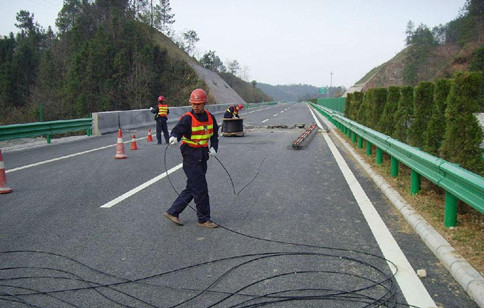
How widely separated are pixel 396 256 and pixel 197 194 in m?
2.47

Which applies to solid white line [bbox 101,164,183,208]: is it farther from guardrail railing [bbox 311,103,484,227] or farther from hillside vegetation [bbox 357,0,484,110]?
hillside vegetation [bbox 357,0,484,110]

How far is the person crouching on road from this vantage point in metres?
5.65

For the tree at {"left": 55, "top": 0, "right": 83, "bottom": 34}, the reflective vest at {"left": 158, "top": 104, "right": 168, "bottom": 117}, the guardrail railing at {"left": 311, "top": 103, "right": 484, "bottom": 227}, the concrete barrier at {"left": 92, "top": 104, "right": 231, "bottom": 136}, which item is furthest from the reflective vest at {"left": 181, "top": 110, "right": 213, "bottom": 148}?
the tree at {"left": 55, "top": 0, "right": 83, "bottom": 34}

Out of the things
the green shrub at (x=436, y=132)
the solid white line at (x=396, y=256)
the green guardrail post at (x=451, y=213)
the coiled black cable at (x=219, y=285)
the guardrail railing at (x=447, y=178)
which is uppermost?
the green shrub at (x=436, y=132)

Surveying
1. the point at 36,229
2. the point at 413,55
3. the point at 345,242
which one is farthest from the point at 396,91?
the point at 413,55

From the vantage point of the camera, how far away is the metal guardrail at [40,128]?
1375 cm

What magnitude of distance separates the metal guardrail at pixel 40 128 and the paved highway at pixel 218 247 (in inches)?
214

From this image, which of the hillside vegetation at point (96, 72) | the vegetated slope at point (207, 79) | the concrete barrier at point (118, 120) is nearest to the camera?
the concrete barrier at point (118, 120)

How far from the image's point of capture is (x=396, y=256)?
175 inches

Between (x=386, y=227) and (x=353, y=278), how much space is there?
1.70 m

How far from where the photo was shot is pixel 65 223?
575 cm

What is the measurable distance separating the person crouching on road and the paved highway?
0.69ft

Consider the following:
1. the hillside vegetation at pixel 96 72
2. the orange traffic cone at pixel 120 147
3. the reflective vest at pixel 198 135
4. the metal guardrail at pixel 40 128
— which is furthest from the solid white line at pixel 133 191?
the hillside vegetation at pixel 96 72

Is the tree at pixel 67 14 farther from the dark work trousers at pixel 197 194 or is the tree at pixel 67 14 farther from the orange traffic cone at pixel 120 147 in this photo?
the dark work trousers at pixel 197 194
